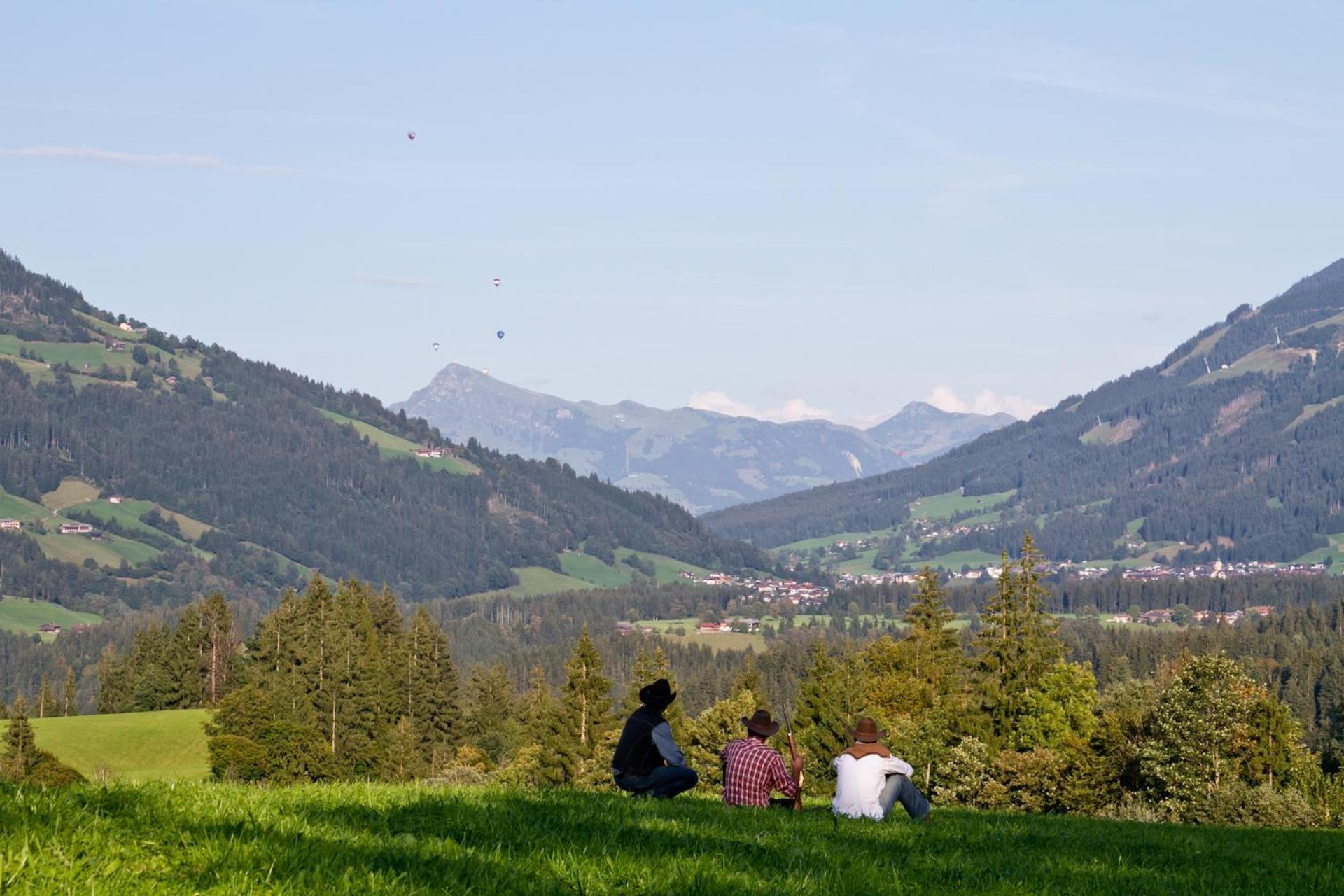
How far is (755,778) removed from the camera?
21641 mm

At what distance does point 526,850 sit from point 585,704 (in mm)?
95917

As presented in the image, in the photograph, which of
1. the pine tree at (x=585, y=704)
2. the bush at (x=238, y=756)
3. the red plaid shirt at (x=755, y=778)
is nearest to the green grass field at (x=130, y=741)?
the bush at (x=238, y=756)

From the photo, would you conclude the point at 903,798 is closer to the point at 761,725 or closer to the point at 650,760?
the point at 761,725

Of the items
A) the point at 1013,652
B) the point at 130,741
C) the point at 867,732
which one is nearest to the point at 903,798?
the point at 867,732

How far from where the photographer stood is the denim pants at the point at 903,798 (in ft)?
69.4

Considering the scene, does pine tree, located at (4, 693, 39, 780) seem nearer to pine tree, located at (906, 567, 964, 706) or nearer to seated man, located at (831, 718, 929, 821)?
pine tree, located at (906, 567, 964, 706)

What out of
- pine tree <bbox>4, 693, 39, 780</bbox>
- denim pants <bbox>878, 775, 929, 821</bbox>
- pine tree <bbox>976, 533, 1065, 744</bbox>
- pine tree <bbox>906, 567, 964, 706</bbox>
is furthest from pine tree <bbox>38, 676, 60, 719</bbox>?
denim pants <bbox>878, 775, 929, 821</bbox>

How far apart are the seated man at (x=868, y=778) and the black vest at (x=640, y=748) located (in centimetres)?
285

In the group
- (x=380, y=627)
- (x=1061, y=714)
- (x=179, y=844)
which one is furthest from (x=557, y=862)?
(x=380, y=627)

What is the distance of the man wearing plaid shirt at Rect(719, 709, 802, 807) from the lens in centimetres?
2156

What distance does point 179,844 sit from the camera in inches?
447

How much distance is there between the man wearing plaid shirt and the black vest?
3.89ft

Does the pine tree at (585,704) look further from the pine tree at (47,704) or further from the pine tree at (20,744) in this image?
the pine tree at (47,704)

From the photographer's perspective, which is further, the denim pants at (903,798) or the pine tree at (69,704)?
the pine tree at (69,704)
